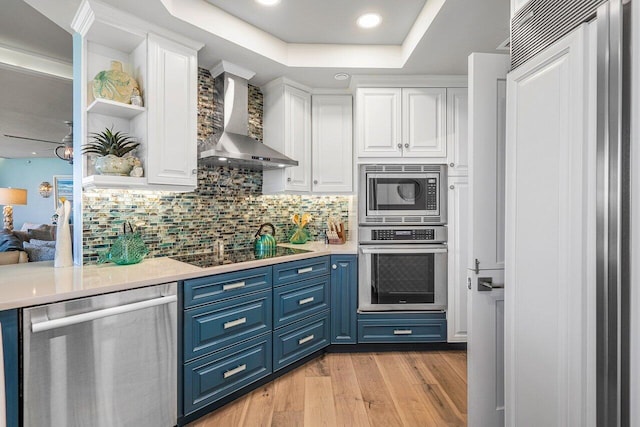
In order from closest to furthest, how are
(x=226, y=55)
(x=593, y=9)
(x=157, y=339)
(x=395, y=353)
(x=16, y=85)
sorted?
1. (x=593, y=9)
2. (x=157, y=339)
3. (x=226, y=55)
4. (x=395, y=353)
5. (x=16, y=85)

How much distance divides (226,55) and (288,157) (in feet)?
3.02

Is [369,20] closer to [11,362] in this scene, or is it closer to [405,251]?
[405,251]

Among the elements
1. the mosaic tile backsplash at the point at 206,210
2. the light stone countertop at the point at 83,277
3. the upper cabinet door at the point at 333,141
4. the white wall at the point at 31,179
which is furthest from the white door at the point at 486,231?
the white wall at the point at 31,179

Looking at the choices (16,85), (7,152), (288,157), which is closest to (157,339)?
(288,157)

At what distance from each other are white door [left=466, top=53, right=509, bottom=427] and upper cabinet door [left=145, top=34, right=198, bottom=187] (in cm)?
177

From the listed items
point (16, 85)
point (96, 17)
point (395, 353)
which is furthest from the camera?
point (16, 85)

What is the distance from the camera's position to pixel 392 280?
2.85 m

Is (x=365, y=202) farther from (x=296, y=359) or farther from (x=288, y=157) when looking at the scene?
(x=296, y=359)

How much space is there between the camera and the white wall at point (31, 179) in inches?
277

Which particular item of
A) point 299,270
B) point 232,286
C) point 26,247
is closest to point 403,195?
point 299,270

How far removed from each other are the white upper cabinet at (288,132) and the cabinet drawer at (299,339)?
1.16 meters

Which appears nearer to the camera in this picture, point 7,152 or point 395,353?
point 395,353

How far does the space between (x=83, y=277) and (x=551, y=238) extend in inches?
83.7

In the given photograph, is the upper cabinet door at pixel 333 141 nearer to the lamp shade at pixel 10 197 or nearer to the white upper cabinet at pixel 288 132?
the white upper cabinet at pixel 288 132
